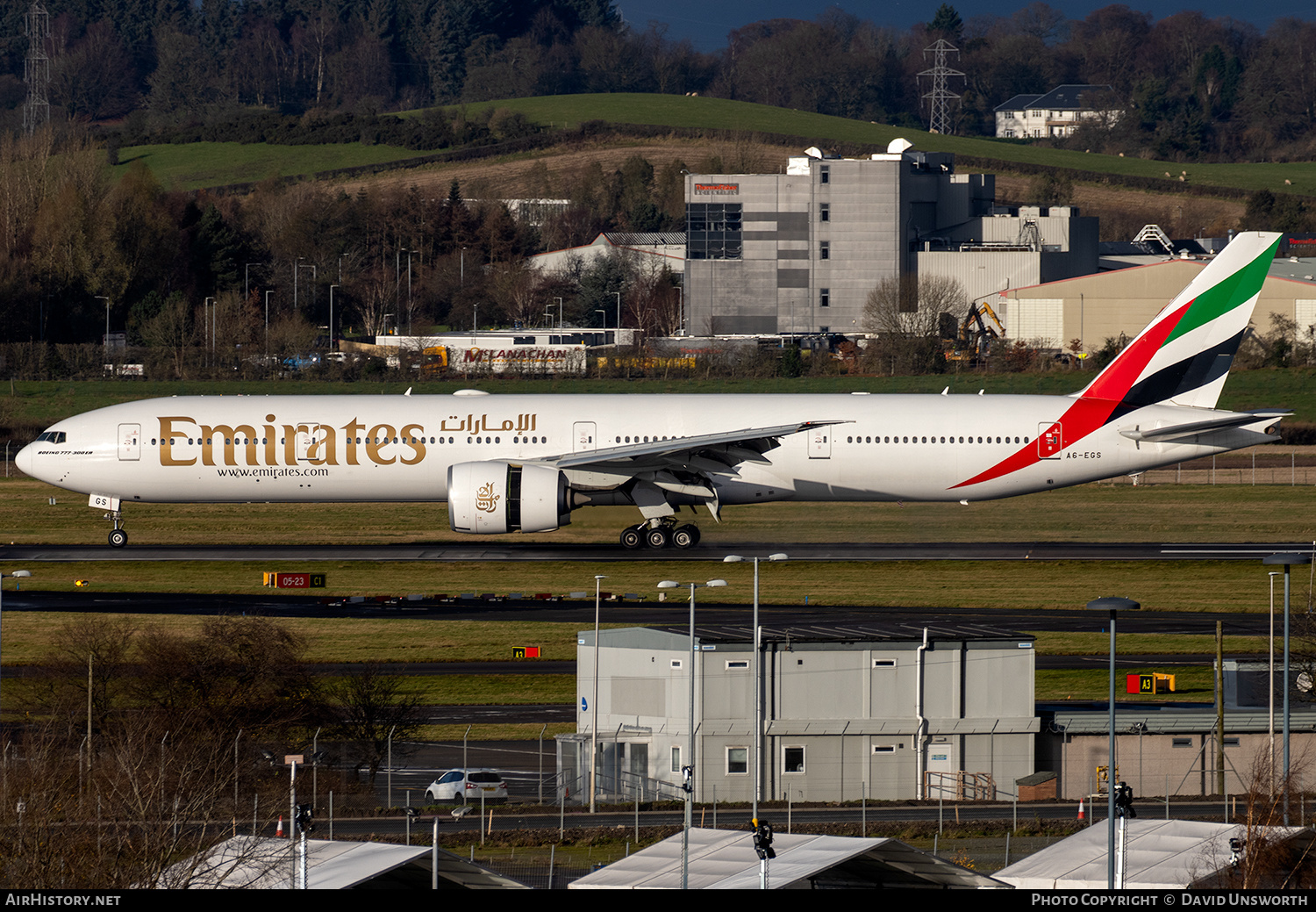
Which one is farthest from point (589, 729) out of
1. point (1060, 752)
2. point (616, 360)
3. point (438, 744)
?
point (616, 360)

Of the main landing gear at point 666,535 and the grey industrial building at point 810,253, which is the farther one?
the grey industrial building at point 810,253

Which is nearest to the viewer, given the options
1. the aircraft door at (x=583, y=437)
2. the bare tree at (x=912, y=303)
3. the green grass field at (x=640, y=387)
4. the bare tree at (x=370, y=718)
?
the bare tree at (x=370, y=718)

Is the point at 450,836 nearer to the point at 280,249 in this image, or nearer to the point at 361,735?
the point at 361,735

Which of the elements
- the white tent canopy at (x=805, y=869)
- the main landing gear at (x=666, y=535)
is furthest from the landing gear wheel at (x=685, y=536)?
the white tent canopy at (x=805, y=869)

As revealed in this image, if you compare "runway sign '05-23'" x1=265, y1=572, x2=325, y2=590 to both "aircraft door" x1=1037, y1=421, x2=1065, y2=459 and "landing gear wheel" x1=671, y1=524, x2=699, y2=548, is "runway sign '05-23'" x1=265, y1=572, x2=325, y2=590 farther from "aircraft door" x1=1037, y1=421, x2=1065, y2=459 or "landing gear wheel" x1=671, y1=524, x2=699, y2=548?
"aircraft door" x1=1037, y1=421, x2=1065, y2=459

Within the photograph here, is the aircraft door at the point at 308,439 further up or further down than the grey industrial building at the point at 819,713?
further up

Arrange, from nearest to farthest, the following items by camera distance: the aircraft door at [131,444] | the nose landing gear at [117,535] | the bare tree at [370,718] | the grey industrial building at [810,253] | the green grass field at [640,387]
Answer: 1. the bare tree at [370,718]
2. the aircraft door at [131,444]
3. the nose landing gear at [117,535]
4. the green grass field at [640,387]
5. the grey industrial building at [810,253]

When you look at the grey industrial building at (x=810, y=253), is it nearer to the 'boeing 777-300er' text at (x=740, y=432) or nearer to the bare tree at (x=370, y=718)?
the 'boeing 777-300er' text at (x=740, y=432)
